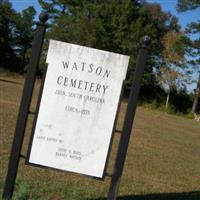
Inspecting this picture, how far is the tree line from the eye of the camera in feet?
194

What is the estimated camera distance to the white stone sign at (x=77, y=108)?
22.0 ft

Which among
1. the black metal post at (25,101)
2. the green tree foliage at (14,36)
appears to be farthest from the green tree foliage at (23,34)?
the black metal post at (25,101)

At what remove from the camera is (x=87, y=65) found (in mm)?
6711

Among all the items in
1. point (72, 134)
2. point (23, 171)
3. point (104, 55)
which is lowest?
point (23, 171)

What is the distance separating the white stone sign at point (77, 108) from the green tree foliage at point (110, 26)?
50.1 m

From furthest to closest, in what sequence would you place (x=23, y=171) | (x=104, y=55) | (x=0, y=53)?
(x=0, y=53) < (x=23, y=171) < (x=104, y=55)

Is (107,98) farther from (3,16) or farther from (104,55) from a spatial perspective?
(3,16)

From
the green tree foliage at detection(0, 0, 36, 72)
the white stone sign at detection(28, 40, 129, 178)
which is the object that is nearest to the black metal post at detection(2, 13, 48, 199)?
the white stone sign at detection(28, 40, 129, 178)

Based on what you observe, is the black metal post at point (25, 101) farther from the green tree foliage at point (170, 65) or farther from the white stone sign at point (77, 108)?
the green tree foliage at point (170, 65)

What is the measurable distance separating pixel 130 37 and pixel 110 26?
2621 mm

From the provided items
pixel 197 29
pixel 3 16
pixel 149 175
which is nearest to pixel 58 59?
pixel 149 175

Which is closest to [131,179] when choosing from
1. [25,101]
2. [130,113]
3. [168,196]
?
[168,196]

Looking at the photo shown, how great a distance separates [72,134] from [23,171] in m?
2.56

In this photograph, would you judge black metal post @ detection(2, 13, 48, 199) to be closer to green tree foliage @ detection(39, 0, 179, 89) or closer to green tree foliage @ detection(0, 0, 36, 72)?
green tree foliage @ detection(39, 0, 179, 89)
